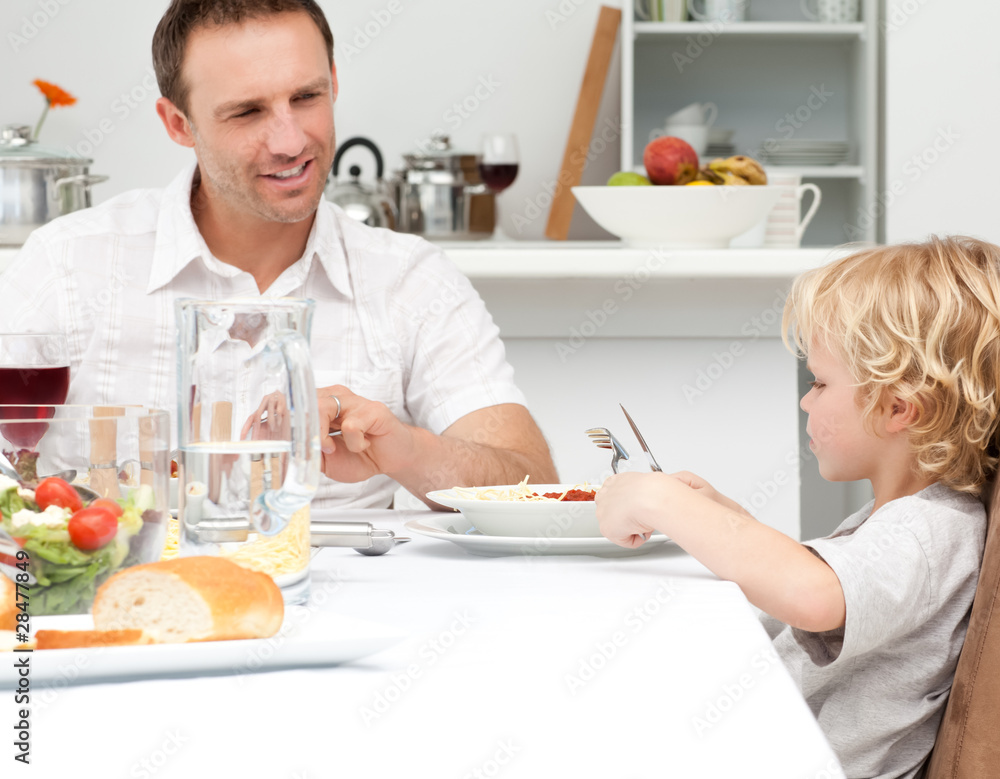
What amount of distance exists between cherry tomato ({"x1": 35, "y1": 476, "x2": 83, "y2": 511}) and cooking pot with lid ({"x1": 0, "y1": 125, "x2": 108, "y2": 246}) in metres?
1.71

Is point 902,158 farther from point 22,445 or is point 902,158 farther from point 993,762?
point 22,445

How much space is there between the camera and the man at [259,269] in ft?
4.58

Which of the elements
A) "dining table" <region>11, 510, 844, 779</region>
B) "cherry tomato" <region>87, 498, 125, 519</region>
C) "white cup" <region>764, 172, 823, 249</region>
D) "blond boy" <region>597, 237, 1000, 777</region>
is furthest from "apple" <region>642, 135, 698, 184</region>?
"cherry tomato" <region>87, 498, 125, 519</region>

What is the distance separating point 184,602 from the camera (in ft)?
1.59

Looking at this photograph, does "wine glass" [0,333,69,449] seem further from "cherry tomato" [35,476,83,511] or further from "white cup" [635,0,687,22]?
"white cup" [635,0,687,22]

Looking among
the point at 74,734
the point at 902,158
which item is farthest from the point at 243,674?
the point at 902,158

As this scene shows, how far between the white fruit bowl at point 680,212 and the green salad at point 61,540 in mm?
1482

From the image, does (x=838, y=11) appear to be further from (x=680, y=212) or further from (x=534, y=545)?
(x=534, y=545)

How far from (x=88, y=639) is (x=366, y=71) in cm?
271

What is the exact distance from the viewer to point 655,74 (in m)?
3.10

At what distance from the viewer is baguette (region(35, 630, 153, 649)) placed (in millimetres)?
481

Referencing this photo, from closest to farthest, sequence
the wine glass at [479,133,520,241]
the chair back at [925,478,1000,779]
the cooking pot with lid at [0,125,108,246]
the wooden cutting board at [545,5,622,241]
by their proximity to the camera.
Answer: the chair back at [925,478,1000,779]
the cooking pot with lid at [0,125,108,246]
the wine glass at [479,133,520,241]
the wooden cutting board at [545,5,622,241]

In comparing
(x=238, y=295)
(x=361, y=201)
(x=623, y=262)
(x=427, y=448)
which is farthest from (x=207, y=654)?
(x=361, y=201)

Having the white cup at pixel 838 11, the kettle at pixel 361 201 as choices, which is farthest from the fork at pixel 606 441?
the white cup at pixel 838 11
